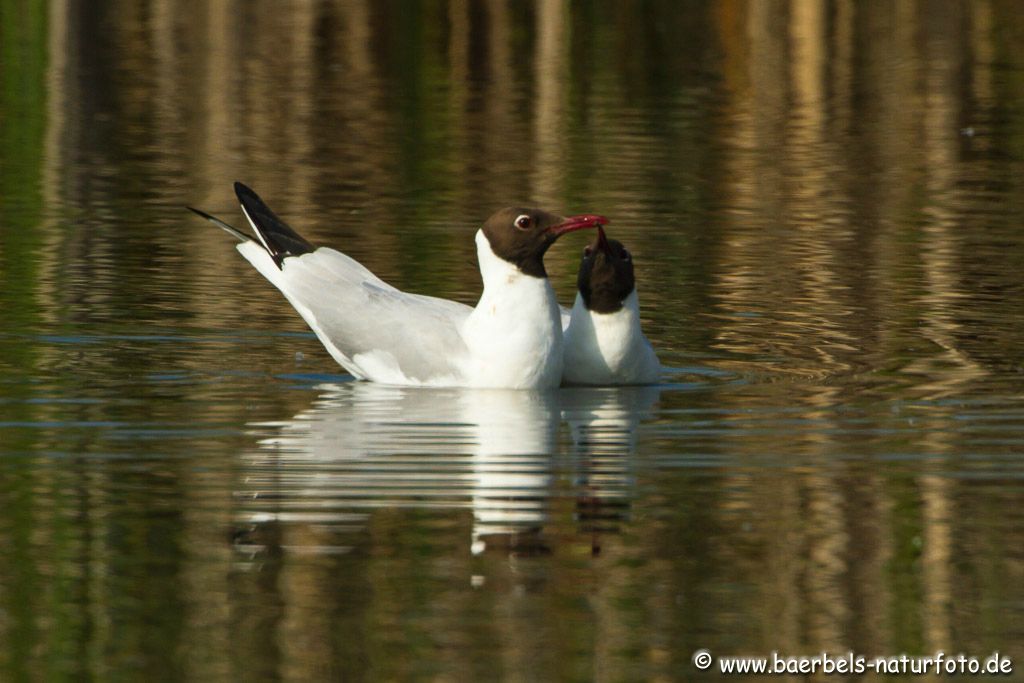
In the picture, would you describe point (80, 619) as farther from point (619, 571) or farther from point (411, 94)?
point (411, 94)

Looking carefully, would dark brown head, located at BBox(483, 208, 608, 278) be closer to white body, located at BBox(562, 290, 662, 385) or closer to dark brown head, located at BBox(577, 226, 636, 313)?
dark brown head, located at BBox(577, 226, 636, 313)

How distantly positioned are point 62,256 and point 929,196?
6778 millimetres

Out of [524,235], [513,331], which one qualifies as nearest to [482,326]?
[513,331]

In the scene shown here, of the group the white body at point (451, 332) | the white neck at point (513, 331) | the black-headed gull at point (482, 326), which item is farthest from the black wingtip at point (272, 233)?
the white neck at point (513, 331)

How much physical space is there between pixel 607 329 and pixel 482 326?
640 mm

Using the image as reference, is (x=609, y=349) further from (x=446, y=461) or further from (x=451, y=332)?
(x=446, y=461)

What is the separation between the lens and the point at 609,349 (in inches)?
409

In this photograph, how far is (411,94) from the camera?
2472 cm

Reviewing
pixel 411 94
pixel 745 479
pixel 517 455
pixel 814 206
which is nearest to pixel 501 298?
pixel 517 455

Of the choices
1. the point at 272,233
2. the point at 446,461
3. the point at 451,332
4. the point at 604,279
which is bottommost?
the point at 446,461

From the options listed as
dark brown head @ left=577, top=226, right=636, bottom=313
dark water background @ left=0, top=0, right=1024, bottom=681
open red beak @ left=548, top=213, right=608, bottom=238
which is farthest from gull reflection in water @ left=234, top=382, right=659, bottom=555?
open red beak @ left=548, top=213, right=608, bottom=238

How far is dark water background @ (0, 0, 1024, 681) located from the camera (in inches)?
258

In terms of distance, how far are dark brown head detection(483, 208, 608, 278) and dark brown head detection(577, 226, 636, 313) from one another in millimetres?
A: 249

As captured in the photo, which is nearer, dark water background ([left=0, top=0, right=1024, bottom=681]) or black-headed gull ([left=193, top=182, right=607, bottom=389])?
dark water background ([left=0, top=0, right=1024, bottom=681])
